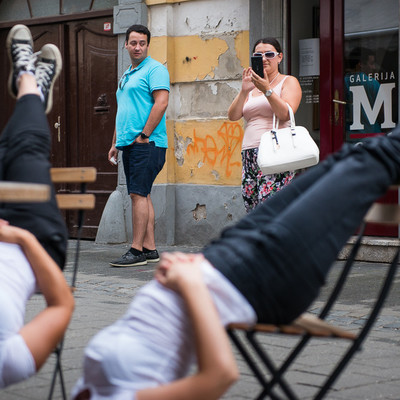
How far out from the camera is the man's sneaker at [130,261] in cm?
853

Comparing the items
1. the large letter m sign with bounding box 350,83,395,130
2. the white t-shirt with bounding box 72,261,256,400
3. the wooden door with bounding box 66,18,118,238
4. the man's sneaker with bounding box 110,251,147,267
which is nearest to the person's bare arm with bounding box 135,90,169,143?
the man's sneaker with bounding box 110,251,147,267

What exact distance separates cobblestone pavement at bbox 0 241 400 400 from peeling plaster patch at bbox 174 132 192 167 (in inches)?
94.1

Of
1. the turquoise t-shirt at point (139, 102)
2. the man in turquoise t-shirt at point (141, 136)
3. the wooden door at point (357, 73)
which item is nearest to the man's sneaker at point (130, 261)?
the man in turquoise t-shirt at point (141, 136)

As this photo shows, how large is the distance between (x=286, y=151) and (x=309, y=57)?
3266 millimetres

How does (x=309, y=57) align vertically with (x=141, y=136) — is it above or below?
above

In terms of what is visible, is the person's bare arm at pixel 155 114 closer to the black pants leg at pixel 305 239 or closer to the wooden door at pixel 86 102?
the wooden door at pixel 86 102

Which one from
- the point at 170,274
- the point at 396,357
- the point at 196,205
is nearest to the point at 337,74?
the point at 196,205

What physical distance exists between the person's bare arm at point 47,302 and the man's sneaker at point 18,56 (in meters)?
0.87

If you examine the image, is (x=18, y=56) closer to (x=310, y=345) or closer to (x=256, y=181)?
(x=310, y=345)

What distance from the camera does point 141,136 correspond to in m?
8.48

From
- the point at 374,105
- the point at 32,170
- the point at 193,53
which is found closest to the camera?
the point at 32,170

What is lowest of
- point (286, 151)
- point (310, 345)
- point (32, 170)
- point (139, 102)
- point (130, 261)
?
point (130, 261)

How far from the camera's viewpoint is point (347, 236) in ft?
9.57

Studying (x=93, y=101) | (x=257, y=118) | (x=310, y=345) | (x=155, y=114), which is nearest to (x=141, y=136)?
(x=155, y=114)
